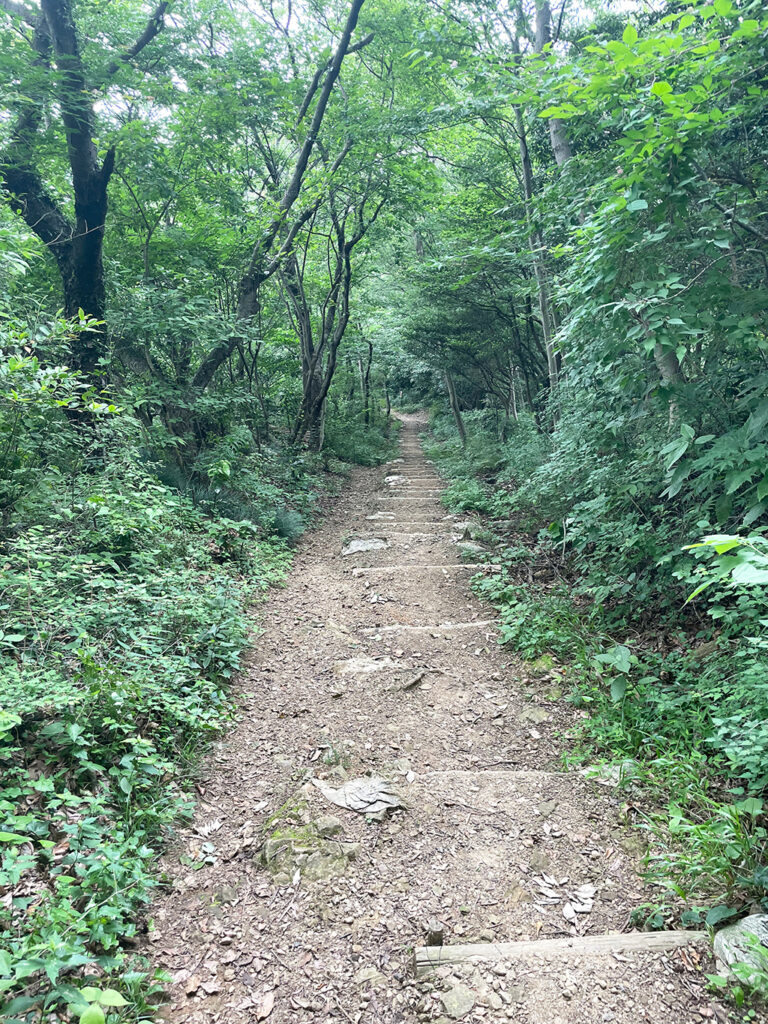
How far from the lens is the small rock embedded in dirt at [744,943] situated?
1.86 meters

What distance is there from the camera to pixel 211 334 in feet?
24.0

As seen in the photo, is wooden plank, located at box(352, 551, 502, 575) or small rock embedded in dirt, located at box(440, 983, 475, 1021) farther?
wooden plank, located at box(352, 551, 502, 575)

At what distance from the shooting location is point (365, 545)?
767 centimetres

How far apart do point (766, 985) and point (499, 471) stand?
9.72 metres

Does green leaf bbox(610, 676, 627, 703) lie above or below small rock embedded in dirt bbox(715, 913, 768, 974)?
above

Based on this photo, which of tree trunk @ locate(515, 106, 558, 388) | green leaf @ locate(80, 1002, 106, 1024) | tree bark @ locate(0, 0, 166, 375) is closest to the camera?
green leaf @ locate(80, 1002, 106, 1024)

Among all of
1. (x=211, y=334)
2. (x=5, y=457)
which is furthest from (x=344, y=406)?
(x=5, y=457)

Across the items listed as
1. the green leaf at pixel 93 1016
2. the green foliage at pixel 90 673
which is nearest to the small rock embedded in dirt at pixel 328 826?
the green foliage at pixel 90 673

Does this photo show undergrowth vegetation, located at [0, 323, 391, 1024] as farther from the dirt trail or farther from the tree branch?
the tree branch

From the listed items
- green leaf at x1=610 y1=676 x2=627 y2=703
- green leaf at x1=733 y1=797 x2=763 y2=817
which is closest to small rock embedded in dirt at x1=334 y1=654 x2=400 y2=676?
green leaf at x1=610 y1=676 x2=627 y2=703

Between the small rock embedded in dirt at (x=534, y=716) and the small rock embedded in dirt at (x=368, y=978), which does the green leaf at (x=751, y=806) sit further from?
the small rock embedded in dirt at (x=368, y=978)

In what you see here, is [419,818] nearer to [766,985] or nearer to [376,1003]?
[376,1003]

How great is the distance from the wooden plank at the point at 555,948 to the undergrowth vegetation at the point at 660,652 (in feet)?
0.43

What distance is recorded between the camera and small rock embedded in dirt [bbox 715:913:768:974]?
186 cm
